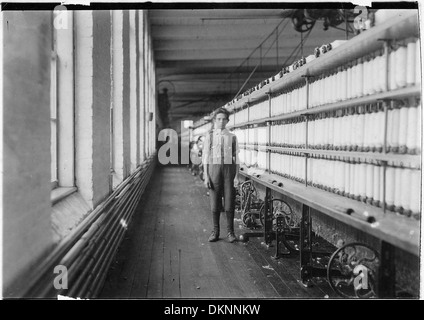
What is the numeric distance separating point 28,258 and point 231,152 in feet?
9.27

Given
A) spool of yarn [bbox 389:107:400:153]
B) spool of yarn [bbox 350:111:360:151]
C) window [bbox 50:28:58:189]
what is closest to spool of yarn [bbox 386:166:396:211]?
spool of yarn [bbox 389:107:400:153]

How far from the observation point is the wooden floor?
2861 millimetres

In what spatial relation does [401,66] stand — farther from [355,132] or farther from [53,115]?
[53,115]

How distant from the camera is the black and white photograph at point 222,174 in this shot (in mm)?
1729

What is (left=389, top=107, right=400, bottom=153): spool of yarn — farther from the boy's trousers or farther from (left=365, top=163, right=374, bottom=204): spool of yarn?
the boy's trousers

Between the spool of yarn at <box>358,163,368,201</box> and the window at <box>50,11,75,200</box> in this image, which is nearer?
the spool of yarn at <box>358,163,368,201</box>

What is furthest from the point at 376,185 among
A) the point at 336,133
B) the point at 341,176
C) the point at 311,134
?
the point at 311,134

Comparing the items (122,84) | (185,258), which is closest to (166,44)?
(122,84)

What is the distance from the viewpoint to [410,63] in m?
1.99

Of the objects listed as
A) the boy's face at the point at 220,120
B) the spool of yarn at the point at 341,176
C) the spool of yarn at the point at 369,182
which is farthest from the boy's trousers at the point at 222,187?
the spool of yarn at the point at 369,182

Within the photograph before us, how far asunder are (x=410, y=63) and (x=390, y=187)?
66 centimetres

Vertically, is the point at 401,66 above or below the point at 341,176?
above

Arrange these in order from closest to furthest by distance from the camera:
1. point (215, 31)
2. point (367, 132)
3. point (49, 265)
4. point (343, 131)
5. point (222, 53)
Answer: point (49, 265) < point (367, 132) < point (343, 131) < point (215, 31) < point (222, 53)

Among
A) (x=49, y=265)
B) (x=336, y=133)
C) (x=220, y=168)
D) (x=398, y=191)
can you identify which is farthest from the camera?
(x=220, y=168)
